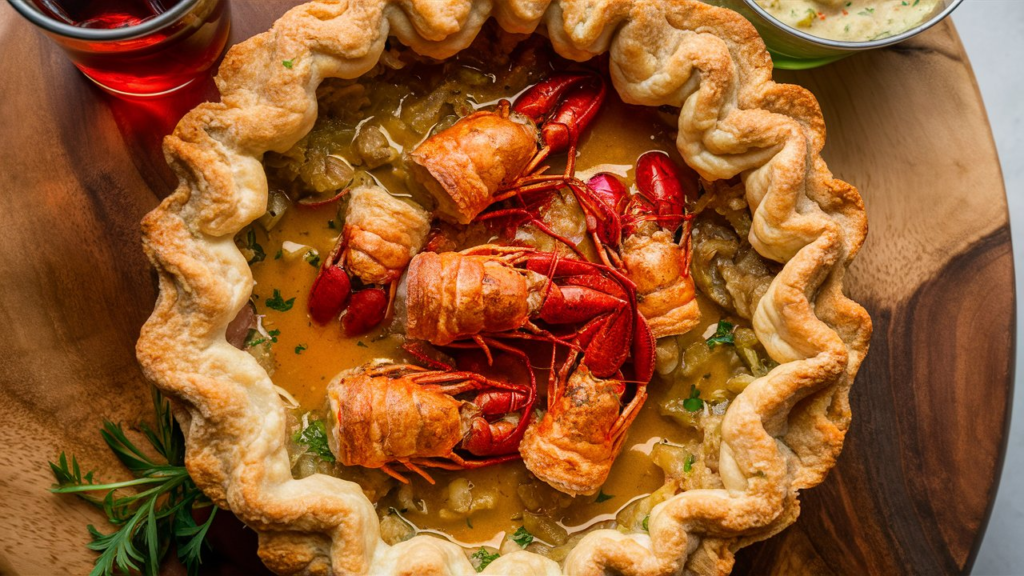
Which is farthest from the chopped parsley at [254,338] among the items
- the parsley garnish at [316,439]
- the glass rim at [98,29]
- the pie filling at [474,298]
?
the glass rim at [98,29]

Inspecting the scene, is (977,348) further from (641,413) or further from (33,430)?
(33,430)

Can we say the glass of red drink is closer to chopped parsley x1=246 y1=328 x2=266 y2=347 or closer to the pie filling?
the pie filling

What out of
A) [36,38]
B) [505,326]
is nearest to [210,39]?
[36,38]

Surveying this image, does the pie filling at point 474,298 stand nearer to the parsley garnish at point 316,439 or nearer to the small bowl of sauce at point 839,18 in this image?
the parsley garnish at point 316,439

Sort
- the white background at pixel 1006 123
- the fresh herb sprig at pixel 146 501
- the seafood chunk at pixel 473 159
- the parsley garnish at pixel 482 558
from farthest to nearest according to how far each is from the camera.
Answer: the white background at pixel 1006 123 < the seafood chunk at pixel 473 159 < the parsley garnish at pixel 482 558 < the fresh herb sprig at pixel 146 501

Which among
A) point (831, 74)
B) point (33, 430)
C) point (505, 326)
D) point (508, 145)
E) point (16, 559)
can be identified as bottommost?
point (16, 559)

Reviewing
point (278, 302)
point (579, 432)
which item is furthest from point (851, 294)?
point (278, 302)
